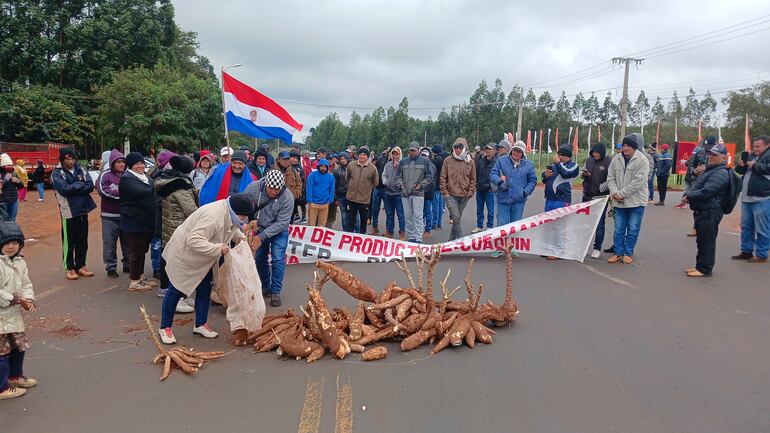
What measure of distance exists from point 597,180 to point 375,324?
5.96 m

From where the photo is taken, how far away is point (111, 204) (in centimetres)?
712

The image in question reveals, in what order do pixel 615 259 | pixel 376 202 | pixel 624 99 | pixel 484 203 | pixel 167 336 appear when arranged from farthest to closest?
pixel 624 99, pixel 376 202, pixel 484 203, pixel 615 259, pixel 167 336

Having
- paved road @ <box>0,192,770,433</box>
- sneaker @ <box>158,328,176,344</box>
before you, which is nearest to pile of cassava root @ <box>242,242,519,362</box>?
paved road @ <box>0,192,770,433</box>

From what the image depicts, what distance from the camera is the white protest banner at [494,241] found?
27.6ft

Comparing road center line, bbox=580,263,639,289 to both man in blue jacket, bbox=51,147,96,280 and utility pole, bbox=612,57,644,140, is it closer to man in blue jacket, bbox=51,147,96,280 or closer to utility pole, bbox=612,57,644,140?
man in blue jacket, bbox=51,147,96,280

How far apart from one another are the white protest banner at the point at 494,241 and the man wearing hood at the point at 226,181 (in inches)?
64.6

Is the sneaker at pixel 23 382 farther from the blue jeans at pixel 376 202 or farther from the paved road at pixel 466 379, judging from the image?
the blue jeans at pixel 376 202

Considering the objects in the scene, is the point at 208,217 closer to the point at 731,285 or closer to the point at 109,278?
the point at 109,278

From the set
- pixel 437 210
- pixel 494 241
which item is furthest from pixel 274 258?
pixel 437 210

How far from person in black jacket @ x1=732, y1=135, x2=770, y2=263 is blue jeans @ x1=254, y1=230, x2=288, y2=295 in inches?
300

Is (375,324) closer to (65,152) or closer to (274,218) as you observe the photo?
(274,218)

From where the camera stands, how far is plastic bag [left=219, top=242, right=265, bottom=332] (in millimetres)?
4660

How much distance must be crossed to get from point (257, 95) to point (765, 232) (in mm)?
8584

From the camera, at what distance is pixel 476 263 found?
27.0ft
